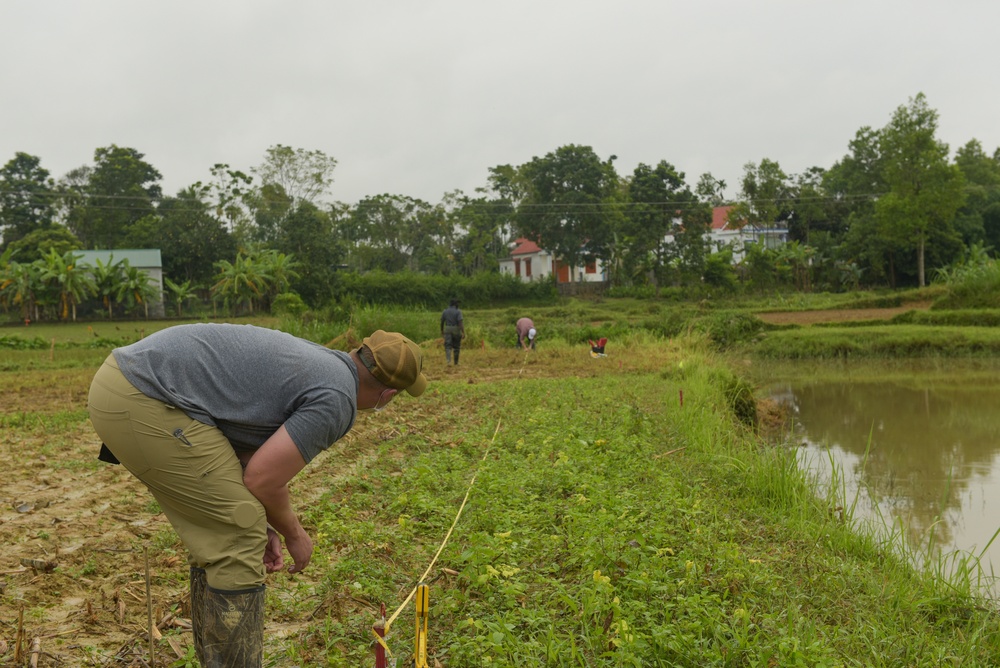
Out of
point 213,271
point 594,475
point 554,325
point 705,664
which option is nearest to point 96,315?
point 213,271

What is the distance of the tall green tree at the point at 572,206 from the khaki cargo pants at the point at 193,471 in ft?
146

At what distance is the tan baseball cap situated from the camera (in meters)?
3.03

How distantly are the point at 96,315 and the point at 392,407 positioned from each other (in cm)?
3168

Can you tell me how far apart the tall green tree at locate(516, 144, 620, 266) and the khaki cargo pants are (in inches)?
1746

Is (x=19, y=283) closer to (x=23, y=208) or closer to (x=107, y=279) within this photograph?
(x=107, y=279)

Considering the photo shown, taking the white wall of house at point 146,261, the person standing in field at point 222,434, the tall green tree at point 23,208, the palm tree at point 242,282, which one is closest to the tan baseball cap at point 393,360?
the person standing in field at point 222,434

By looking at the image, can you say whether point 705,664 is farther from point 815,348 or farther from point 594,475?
point 815,348

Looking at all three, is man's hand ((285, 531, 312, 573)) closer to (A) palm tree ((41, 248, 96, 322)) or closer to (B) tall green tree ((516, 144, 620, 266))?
(A) palm tree ((41, 248, 96, 322))

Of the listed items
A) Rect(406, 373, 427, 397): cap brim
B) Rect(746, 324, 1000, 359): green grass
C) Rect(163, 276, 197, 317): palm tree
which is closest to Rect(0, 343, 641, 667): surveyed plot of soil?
Rect(406, 373, 427, 397): cap brim

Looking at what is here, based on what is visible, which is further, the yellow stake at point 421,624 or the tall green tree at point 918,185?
the tall green tree at point 918,185

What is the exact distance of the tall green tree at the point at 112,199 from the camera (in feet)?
175

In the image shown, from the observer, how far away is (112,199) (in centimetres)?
5462

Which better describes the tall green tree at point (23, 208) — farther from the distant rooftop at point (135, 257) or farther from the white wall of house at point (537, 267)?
the white wall of house at point (537, 267)

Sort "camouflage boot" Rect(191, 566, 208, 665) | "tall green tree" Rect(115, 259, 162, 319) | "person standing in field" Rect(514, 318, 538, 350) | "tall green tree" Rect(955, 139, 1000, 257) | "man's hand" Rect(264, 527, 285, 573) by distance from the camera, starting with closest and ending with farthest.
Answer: "camouflage boot" Rect(191, 566, 208, 665)
"man's hand" Rect(264, 527, 285, 573)
"person standing in field" Rect(514, 318, 538, 350)
"tall green tree" Rect(115, 259, 162, 319)
"tall green tree" Rect(955, 139, 1000, 257)
